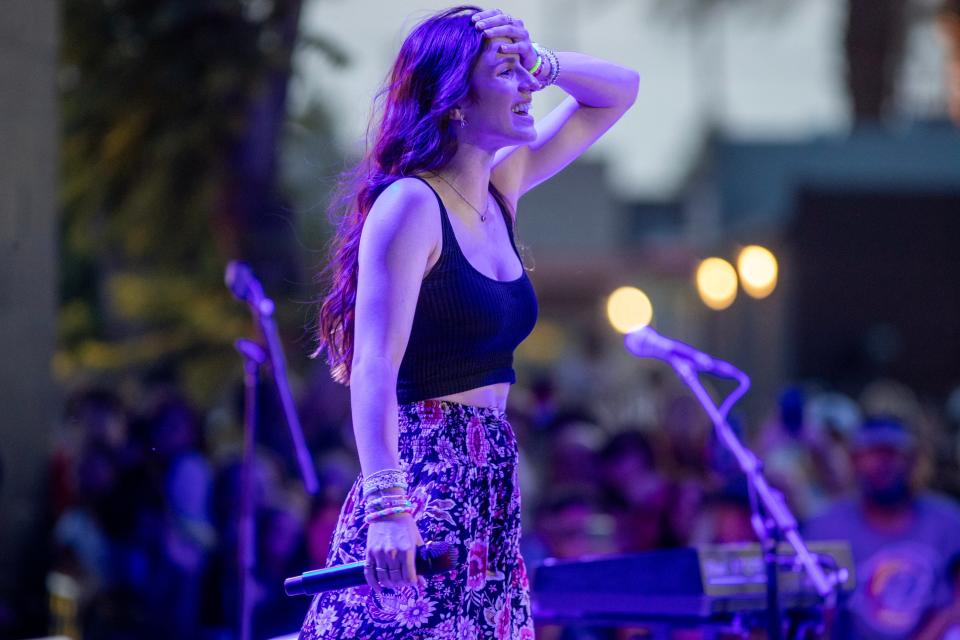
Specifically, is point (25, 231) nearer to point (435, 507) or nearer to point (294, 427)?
point (294, 427)

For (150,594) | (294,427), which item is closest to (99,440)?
(150,594)

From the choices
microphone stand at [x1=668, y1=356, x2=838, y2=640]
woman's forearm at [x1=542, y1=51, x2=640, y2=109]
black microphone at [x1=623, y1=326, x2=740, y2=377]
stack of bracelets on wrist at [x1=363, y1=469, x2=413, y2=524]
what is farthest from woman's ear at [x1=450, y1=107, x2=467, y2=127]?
microphone stand at [x1=668, y1=356, x2=838, y2=640]

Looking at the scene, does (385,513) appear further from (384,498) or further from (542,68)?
(542,68)

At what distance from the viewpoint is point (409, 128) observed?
2959mm

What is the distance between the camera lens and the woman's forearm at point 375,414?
8.70 ft

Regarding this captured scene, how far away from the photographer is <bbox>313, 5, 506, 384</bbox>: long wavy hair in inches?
115

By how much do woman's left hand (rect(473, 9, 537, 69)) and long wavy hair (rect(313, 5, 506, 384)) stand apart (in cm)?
2

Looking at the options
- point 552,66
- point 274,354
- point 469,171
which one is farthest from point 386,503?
point 274,354

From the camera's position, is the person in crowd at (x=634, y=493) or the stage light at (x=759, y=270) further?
the stage light at (x=759, y=270)

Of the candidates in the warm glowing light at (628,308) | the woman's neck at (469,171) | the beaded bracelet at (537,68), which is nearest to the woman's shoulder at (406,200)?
the woman's neck at (469,171)

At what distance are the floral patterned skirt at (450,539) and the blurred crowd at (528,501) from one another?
1.60 m

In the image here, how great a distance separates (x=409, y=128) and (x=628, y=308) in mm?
24643

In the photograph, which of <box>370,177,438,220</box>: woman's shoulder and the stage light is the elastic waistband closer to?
<box>370,177,438,220</box>: woman's shoulder

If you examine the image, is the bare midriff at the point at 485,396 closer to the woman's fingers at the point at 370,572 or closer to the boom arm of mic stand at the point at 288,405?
the woman's fingers at the point at 370,572
